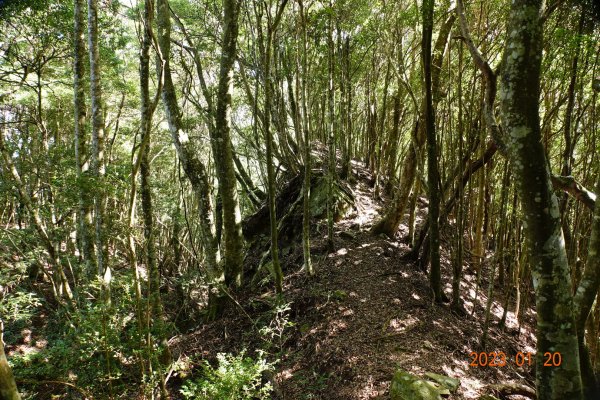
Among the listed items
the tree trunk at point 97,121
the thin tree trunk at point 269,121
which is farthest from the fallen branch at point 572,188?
the tree trunk at point 97,121

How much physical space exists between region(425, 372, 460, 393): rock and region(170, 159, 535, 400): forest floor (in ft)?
0.27

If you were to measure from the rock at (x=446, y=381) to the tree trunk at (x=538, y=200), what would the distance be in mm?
1437

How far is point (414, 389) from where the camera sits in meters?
3.73

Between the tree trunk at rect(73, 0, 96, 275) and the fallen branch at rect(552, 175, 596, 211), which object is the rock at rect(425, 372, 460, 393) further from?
the tree trunk at rect(73, 0, 96, 275)

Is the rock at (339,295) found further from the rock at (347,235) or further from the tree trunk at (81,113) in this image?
the tree trunk at (81,113)

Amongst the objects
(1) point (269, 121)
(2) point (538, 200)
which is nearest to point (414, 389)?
(2) point (538, 200)

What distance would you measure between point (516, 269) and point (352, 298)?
12.9 feet

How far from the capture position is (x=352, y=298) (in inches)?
257

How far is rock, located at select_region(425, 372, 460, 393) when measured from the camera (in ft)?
13.5

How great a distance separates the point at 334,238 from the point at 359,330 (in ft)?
9.95

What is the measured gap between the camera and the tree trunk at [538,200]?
264cm

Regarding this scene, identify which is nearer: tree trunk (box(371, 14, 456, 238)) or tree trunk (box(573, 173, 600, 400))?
tree trunk (box(573, 173, 600, 400))

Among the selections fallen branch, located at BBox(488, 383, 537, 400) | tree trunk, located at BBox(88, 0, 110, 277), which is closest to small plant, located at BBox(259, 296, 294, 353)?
tree trunk, located at BBox(88, 0, 110, 277)

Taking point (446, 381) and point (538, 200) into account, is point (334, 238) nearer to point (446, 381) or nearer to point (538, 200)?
point (446, 381)
